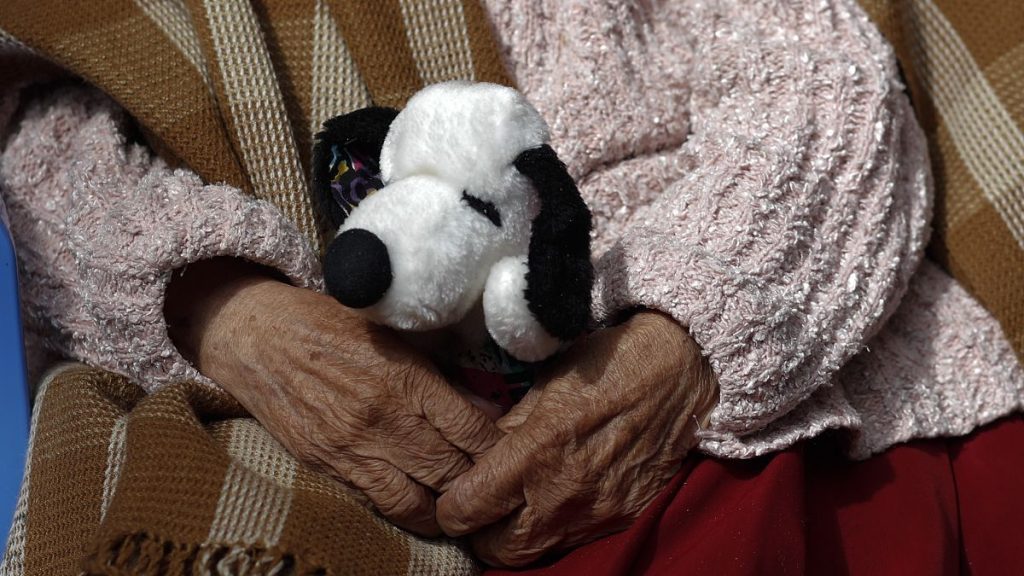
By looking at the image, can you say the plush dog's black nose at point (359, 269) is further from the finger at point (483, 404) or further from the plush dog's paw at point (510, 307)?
the finger at point (483, 404)

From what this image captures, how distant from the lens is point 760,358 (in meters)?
0.82

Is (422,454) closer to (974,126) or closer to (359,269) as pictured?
(359,269)

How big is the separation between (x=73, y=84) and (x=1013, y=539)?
1056 mm

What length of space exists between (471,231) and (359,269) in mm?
82

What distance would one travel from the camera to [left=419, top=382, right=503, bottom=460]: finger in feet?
2.56

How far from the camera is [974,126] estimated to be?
1.12m

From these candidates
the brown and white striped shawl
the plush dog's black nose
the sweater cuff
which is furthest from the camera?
the sweater cuff

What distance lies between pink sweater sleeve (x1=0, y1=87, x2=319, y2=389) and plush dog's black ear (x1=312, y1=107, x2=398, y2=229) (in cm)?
9

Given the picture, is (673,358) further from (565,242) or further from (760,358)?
(565,242)

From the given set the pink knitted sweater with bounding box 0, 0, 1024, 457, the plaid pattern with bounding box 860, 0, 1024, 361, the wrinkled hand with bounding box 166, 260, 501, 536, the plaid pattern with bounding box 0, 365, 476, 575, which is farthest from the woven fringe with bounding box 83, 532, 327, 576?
the plaid pattern with bounding box 860, 0, 1024, 361

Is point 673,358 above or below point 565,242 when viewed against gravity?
below

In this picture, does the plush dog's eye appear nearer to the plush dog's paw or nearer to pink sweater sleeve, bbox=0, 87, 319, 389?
the plush dog's paw

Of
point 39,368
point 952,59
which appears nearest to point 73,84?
point 39,368

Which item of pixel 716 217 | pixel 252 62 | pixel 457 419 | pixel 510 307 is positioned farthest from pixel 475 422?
pixel 252 62
